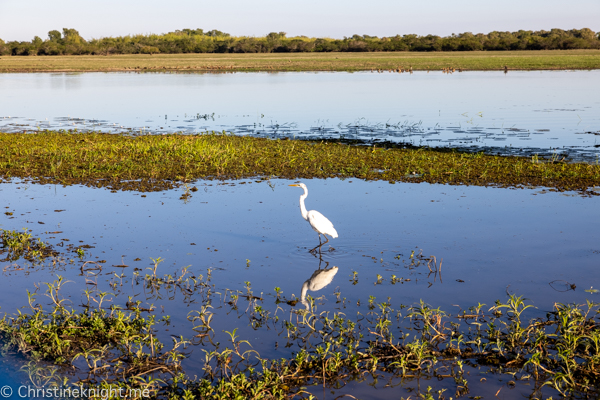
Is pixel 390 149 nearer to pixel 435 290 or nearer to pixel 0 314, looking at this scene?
pixel 435 290

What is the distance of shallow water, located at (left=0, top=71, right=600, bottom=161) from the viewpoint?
72.7 feet

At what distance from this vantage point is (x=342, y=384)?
5.78m

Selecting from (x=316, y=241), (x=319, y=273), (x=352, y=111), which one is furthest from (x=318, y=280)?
(x=352, y=111)

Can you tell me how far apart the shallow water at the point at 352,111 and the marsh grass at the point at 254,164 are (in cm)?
312

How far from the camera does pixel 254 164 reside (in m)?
16.4

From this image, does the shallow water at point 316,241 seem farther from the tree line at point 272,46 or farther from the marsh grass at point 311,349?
the tree line at point 272,46

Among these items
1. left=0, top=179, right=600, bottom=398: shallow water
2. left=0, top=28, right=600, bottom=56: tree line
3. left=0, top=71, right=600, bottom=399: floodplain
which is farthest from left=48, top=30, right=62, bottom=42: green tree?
left=0, top=179, right=600, bottom=398: shallow water

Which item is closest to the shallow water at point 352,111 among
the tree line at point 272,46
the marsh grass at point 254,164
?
the marsh grass at point 254,164

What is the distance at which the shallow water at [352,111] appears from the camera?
22.2 meters

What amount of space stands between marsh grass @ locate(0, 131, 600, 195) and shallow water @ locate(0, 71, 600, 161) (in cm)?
312

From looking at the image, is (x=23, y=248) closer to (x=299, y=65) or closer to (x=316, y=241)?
(x=316, y=241)

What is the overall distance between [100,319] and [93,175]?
9.00m

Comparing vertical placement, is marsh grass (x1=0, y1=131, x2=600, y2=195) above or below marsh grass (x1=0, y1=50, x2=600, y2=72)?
below

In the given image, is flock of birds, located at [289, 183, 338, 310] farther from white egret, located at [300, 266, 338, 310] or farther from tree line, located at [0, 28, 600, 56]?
tree line, located at [0, 28, 600, 56]
